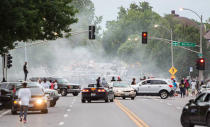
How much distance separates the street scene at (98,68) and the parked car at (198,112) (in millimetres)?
32

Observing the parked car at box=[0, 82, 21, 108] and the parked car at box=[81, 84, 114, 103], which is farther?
the parked car at box=[81, 84, 114, 103]

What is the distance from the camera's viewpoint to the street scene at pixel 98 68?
969 inches

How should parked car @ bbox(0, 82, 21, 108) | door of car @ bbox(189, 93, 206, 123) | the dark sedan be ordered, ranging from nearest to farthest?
door of car @ bbox(189, 93, 206, 123)
the dark sedan
parked car @ bbox(0, 82, 21, 108)

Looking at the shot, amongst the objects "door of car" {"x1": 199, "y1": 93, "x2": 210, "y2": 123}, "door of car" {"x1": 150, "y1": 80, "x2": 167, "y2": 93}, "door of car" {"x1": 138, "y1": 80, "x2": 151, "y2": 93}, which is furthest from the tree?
"door of car" {"x1": 150, "y1": 80, "x2": 167, "y2": 93}

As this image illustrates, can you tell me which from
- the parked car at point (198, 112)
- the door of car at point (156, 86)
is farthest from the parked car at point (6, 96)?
the door of car at point (156, 86)

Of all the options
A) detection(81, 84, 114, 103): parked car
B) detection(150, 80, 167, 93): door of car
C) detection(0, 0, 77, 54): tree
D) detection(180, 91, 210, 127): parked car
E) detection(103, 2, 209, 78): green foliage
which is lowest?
detection(180, 91, 210, 127): parked car

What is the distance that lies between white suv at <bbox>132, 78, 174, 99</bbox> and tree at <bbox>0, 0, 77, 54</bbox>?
48.6 ft

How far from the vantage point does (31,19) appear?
29.8 meters

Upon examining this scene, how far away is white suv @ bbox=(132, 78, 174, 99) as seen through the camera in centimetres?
4969

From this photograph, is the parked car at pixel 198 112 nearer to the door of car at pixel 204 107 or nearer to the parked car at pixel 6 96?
the door of car at pixel 204 107

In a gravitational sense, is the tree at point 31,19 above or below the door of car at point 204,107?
above

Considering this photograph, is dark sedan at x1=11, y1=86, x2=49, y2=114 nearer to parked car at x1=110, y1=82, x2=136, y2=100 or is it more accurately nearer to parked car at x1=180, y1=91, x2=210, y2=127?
parked car at x1=180, y1=91, x2=210, y2=127

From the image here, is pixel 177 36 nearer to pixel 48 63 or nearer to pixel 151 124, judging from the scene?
pixel 48 63

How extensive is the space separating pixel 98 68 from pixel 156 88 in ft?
303
